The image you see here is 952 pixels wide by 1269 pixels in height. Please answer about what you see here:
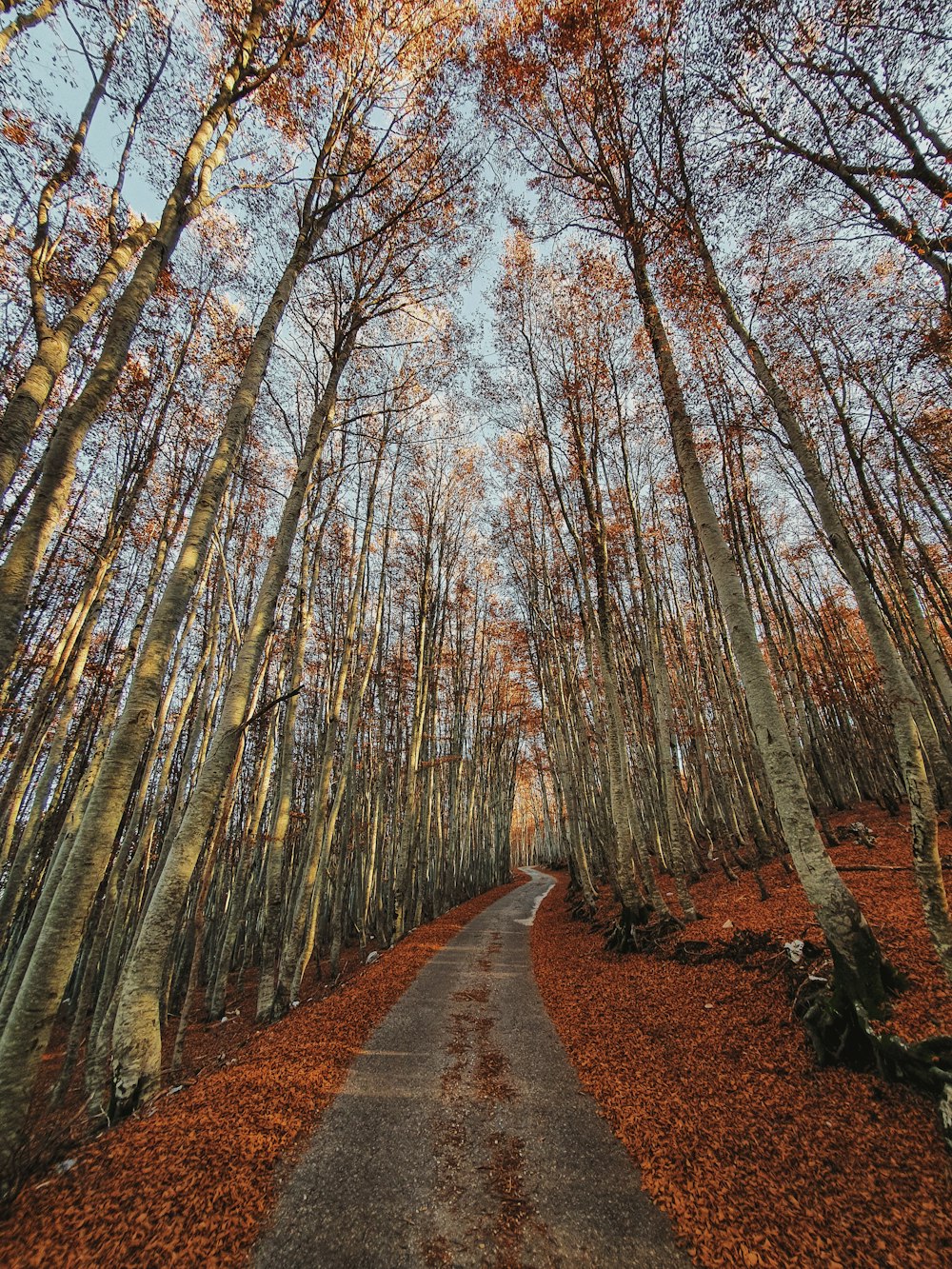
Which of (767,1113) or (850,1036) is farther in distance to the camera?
(850,1036)

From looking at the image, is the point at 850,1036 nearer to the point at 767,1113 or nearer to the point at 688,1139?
the point at 767,1113

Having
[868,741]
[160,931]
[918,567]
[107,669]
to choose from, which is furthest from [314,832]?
[868,741]

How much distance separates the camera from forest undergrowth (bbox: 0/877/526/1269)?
2256mm

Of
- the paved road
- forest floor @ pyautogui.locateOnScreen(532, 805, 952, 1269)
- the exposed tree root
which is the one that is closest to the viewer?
forest floor @ pyautogui.locateOnScreen(532, 805, 952, 1269)

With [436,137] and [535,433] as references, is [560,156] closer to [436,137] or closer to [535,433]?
[436,137]

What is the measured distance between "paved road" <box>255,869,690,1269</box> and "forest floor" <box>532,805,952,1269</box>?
0.29 metres

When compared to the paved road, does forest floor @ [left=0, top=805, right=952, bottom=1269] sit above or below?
above

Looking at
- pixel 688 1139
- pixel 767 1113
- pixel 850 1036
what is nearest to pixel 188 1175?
pixel 688 1139

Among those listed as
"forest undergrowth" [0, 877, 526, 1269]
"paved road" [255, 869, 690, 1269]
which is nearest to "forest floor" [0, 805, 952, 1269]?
"forest undergrowth" [0, 877, 526, 1269]

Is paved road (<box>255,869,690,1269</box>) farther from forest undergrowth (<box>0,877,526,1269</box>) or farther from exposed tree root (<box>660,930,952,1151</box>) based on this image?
exposed tree root (<box>660,930,952,1151</box>)

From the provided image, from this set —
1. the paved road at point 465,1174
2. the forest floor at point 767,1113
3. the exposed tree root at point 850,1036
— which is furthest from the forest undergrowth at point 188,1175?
the exposed tree root at point 850,1036

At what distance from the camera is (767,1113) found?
10.5 ft

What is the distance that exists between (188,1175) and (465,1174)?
1690 mm

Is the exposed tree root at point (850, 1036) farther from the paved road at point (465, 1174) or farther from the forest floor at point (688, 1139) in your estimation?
the paved road at point (465, 1174)
